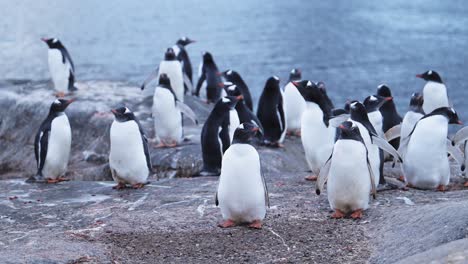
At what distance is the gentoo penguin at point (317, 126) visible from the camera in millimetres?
8977

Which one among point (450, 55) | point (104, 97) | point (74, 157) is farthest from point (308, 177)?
point (450, 55)

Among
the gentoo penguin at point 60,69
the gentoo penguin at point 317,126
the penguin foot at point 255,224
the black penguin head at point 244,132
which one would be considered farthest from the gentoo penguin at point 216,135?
the gentoo penguin at point 60,69

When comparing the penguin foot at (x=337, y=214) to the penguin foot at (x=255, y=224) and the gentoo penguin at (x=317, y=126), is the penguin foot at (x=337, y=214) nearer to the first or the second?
the penguin foot at (x=255, y=224)

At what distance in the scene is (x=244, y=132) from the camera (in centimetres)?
684

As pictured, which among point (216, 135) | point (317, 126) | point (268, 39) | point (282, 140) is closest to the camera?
point (317, 126)

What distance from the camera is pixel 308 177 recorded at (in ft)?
29.6

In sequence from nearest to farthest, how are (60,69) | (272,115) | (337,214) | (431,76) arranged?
1. (337,214)
2. (272,115)
3. (431,76)
4. (60,69)

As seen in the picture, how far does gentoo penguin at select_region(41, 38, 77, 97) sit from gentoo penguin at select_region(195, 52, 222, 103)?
250cm

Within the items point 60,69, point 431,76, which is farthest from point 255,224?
point 60,69

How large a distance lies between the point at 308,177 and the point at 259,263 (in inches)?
115

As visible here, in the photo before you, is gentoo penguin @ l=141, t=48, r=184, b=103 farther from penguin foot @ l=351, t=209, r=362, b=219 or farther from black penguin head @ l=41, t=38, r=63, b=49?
penguin foot @ l=351, t=209, r=362, b=219

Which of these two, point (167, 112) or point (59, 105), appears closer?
point (59, 105)

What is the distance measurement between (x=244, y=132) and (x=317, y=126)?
7.69 ft

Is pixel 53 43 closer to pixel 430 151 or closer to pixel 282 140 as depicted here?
pixel 282 140
